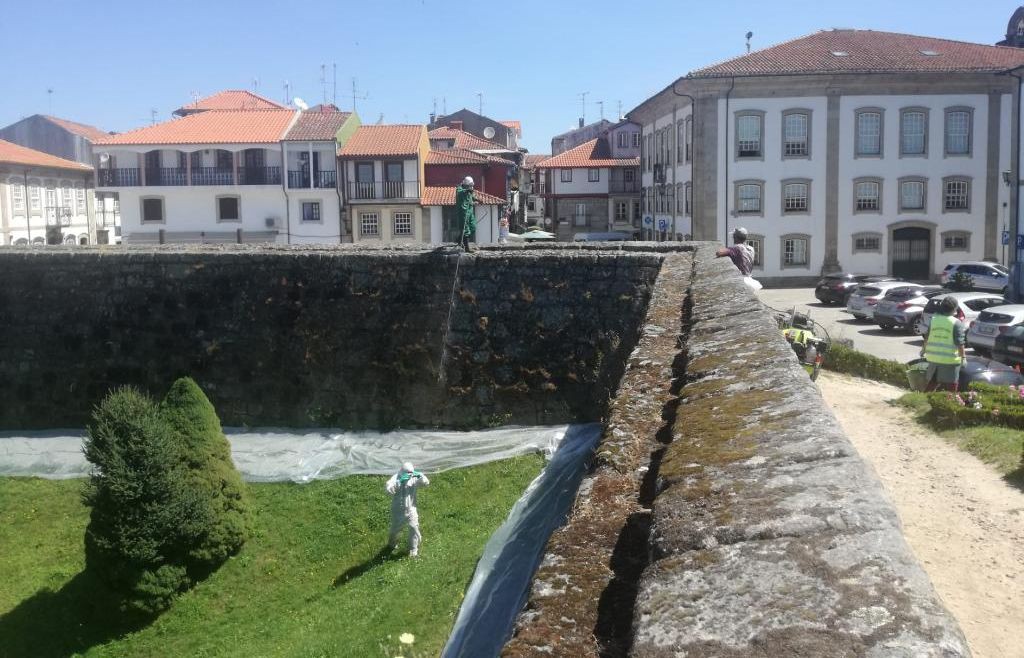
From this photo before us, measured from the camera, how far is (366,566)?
31.0 ft

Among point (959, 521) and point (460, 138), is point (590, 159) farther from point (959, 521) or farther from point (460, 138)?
point (959, 521)

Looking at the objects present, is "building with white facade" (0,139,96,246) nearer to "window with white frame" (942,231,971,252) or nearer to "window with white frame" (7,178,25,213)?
"window with white frame" (7,178,25,213)

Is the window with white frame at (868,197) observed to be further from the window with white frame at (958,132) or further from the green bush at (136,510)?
the green bush at (136,510)

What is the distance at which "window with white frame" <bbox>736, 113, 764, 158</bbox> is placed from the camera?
35.0m

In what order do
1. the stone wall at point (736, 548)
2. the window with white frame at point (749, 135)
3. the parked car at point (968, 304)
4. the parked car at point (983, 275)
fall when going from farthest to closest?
the window with white frame at point (749, 135), the parked car at point (983, 275), the parked car at point (968, 304), the stone wall at point (736, 548)

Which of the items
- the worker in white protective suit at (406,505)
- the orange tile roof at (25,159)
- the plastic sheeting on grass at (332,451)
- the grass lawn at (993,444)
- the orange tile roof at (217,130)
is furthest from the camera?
the orange tile roof at (25,159)

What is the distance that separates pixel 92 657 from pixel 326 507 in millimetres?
2757

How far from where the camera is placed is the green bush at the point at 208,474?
9.49m

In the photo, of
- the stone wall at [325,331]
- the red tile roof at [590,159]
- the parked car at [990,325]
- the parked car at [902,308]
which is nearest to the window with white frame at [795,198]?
the parked car at [902,308]

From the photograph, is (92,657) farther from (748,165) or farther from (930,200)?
(930,200)

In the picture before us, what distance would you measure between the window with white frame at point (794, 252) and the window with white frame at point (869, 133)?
153 inches

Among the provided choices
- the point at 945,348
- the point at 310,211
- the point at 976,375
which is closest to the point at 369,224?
the point at 310,211

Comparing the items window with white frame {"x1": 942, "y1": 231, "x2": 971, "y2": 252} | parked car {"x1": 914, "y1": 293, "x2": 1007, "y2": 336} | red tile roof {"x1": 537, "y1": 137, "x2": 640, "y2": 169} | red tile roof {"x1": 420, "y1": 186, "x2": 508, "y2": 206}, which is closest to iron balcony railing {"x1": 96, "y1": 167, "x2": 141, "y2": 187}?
red tile roof {"x1": 420, "y1": 186, "x2": 508, "y2": 206}

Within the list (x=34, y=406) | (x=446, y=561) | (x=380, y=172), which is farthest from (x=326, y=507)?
(x=380, y=172)
